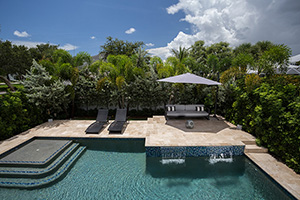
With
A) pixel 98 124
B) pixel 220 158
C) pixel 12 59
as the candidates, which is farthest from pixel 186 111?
pixel 12 59

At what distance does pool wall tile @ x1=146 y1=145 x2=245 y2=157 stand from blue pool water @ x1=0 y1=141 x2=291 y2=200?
212 millimetres

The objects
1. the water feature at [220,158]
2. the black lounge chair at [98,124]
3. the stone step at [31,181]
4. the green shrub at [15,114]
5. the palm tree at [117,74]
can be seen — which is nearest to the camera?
the stone step at [31,181]

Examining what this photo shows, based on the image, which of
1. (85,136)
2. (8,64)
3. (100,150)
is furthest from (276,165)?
(8,64)

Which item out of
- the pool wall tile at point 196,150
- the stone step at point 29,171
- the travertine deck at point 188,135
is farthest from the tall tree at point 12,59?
the pool wall tile at point 196,150

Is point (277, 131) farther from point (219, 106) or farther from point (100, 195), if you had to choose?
point (100, 195)

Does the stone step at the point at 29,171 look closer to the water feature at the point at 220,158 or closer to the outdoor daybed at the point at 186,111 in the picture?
the water feature at the point at 220,158

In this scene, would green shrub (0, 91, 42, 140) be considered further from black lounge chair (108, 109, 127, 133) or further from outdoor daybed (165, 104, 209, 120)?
outdoor daybed (165, 104, 209, 120)

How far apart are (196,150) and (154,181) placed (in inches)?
96.1

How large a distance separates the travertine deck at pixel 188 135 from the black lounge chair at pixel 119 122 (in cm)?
36

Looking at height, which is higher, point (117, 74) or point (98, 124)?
point (117, 74)

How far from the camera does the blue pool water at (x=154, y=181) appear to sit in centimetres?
457

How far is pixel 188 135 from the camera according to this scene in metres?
7.65

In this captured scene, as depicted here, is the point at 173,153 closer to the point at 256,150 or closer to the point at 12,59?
the point at 256,150

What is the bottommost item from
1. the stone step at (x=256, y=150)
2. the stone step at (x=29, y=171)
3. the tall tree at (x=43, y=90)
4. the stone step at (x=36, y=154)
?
the stone step at (x=29, y=171)
